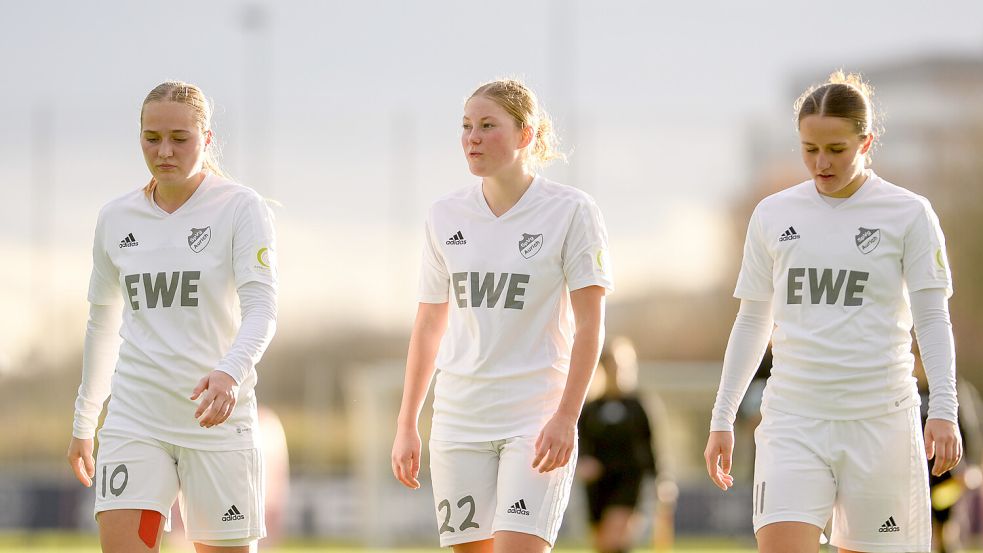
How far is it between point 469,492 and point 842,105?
177 cm

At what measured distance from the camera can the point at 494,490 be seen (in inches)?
192

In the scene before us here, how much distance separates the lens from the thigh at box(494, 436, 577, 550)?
4.70 meters

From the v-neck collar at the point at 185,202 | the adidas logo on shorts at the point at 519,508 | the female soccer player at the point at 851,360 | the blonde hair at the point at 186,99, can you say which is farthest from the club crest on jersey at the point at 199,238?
the female soccer player at the point at 851,360

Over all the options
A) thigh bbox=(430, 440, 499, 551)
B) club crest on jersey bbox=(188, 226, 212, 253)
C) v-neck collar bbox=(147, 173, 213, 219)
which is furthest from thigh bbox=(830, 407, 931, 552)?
v-neck collar bbox=(147, 173, 213, 219)

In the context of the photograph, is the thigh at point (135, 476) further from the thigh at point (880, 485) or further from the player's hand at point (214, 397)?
the thigh at point (880, 485)

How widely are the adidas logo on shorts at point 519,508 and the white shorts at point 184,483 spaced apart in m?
0.84

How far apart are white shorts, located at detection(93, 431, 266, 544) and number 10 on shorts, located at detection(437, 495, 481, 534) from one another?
24.9 inches

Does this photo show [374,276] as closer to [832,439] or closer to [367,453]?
[367,453]

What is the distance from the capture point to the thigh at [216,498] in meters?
4.68

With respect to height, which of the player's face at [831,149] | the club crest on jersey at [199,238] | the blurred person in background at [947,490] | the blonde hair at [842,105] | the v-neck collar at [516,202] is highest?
the blonde hair at [842,105]

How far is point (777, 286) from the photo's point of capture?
489cm

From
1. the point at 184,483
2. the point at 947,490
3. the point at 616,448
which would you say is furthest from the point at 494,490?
the point at 616,448

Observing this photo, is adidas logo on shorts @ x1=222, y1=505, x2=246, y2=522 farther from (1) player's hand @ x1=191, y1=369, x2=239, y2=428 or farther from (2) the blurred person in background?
(2) the blurred person in background

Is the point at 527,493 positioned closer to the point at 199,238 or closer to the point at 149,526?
the point at 149,526
